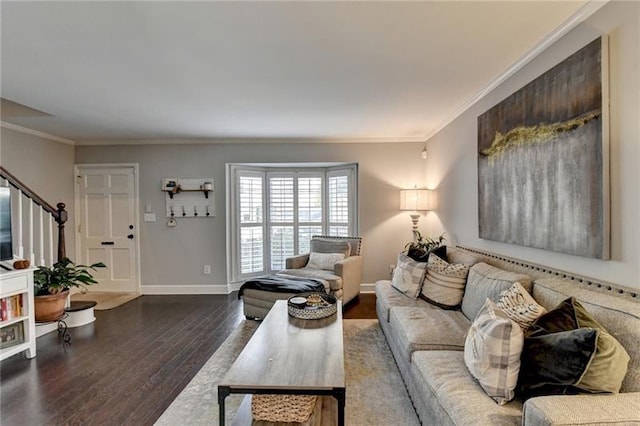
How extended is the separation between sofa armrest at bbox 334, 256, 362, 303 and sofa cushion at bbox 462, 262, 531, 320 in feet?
5.66

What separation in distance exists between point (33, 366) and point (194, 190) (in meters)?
2.94

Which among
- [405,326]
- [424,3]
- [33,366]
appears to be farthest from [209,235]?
[424,3]

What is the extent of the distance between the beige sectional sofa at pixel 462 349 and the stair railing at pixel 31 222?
360cm

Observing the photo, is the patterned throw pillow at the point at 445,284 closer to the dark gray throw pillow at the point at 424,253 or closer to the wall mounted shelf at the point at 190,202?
the dark gray throw pillow at the point at 424,253

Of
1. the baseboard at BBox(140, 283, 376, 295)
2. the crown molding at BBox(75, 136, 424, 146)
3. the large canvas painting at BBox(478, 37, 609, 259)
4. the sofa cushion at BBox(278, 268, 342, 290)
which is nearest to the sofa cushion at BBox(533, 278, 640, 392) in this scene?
the large canvas painting at BBox(478, 37, 609, 259)

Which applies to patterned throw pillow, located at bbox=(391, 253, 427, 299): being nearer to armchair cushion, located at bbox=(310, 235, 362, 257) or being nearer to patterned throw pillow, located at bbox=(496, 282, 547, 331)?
patterned throw pillow, located at bbox=(496, 282, 547, 331)

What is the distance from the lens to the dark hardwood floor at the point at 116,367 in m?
2.17

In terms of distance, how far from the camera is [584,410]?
44.8 inches

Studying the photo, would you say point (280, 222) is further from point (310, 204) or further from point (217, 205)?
point (217, 205)

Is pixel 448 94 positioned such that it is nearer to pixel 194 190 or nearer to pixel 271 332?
pixel 271 332

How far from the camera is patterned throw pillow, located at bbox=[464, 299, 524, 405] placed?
1.47 m

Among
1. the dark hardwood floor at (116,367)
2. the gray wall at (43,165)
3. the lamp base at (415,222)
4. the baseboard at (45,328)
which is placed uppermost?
the gray wall at (43,165)

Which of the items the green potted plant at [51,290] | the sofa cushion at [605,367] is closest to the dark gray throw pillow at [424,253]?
the sofa cushion at [605,367]

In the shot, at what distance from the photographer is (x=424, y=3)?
5.89 feet
